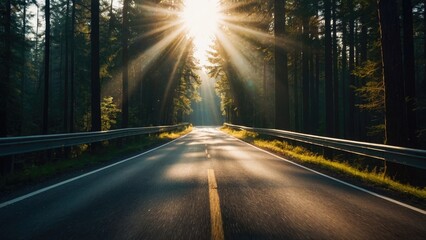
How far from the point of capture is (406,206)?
20.2 feet

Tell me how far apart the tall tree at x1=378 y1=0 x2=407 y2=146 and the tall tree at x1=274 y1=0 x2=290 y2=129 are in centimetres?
1201

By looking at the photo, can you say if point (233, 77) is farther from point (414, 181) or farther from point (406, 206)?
point (406, 206)

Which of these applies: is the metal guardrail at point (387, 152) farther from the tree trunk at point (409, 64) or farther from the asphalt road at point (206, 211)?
the tree trunk at point (409, 64)

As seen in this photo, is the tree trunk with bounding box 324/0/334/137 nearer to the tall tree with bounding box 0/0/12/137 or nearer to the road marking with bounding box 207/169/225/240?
the road marking with bounding box 207/169/225/240

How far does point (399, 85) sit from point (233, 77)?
3392cm

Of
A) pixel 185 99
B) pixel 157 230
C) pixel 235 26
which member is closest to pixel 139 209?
pixel 157 230

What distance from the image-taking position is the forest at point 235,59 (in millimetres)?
16125

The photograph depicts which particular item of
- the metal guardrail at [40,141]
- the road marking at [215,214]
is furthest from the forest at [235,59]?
the road marking at [215,214]

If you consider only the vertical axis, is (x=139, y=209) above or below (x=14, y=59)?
below

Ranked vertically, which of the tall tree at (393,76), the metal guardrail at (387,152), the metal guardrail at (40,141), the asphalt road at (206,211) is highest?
the tall tree at (393,76)

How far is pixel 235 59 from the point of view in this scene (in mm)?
41531

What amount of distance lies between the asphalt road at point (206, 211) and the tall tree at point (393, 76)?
11.4ft

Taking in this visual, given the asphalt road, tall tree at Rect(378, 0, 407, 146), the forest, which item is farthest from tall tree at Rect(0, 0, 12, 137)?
tall tree at Rect(378, 0, 407, 146)

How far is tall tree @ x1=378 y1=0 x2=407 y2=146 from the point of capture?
10438 mm
